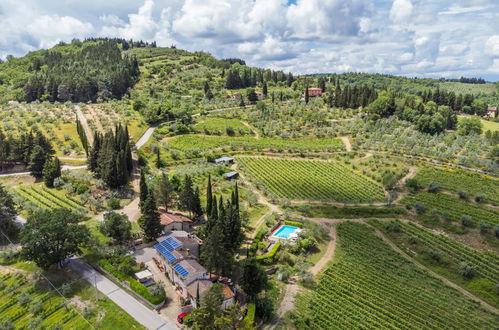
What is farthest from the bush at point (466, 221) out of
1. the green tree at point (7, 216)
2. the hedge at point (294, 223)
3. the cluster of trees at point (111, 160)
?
the green tree at point (7, 216)

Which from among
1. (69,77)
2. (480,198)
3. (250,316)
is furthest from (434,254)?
(69,77)

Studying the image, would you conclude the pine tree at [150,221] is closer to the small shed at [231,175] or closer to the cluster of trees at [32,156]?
the small shed at [231,175]

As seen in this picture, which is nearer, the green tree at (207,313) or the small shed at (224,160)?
the green tree at (207,313)

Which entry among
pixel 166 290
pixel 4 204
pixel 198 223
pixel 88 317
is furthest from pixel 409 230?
pixel 4 204

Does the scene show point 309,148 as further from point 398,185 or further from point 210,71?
point 210,71

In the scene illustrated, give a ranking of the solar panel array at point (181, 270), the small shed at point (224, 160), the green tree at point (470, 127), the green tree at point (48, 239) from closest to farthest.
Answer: the solar panel array at point (181, 270)
the green tree at point (48, 239)
the small shed at point (224, 160)
the green tree at point (470, 127)

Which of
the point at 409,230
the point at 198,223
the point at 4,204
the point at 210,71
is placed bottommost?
the point at 409,230
